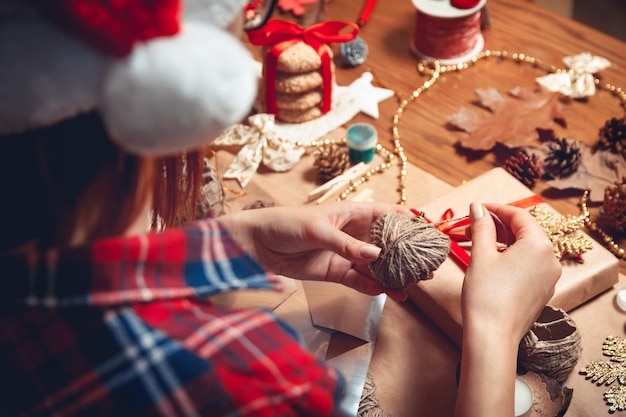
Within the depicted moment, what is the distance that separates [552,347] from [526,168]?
379mm

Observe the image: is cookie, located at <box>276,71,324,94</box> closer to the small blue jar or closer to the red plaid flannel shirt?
the small blue jar

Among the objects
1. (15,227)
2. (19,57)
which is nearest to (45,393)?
(15,227)

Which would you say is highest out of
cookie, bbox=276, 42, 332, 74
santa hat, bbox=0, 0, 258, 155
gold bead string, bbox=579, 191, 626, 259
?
santa hat, bbox=0, 0, 258, 155

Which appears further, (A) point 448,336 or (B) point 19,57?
(A) point 448,336

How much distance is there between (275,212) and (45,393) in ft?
1.52

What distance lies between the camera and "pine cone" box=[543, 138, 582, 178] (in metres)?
1.08

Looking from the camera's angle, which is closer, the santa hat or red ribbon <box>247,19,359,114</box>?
the santa hat

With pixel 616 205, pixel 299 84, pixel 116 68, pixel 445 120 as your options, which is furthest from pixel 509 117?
pixel 116 68

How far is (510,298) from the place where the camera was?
2.53ft

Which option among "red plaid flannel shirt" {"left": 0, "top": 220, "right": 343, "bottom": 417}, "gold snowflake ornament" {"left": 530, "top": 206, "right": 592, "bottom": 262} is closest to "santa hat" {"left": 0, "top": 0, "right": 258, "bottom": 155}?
"red plaid flannel shirt" {"left": 0, "top": 220, "right": 343, "bottom": 417}

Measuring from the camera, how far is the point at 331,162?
3.71 feet

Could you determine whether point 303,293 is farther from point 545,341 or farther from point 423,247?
point 545,341

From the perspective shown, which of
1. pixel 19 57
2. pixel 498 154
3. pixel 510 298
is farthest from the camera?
pixel 498 154

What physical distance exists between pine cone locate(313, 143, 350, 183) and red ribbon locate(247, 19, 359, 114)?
0.49 feet
